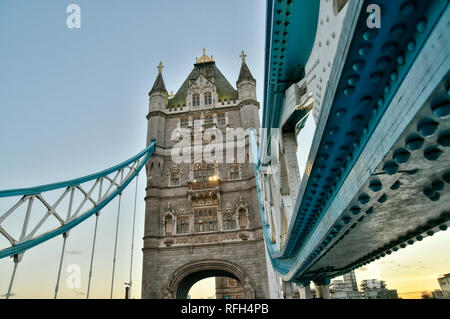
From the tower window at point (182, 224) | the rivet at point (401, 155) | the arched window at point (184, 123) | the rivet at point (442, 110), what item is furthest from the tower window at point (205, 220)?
the rivet at point (442, 110)

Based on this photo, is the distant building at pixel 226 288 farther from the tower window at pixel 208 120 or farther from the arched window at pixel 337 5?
the arched window at pixel 337 5

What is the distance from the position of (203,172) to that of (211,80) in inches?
390

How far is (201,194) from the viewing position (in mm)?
21516

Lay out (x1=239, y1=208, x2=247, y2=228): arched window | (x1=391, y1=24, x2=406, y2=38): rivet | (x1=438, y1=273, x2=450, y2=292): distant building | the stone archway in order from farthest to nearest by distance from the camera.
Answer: (x1=438, y1=273, x2=450, y2=292): distant building → (x1=239, y1=208, x2=247, y2=228): arched window → the stone archway → (x1=391, y1=24, x2=406, y2=38): rivet

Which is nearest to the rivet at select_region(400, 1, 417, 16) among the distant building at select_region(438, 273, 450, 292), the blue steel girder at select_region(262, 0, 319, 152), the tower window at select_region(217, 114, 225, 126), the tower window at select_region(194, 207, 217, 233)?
the blue steel girder at select_region(262, 0, 319, 152)

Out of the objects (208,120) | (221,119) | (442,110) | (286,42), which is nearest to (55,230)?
(286,42)

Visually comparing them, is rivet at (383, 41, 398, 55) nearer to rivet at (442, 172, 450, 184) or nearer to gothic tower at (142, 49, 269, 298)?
rivet at (442, 172, 450, 184)

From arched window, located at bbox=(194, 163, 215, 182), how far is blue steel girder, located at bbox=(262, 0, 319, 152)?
1639 cm

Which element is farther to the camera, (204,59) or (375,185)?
(204,59)

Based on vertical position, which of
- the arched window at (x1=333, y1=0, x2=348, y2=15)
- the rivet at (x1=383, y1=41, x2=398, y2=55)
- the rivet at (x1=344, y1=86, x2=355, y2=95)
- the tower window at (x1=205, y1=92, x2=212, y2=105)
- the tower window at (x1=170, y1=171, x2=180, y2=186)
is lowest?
the rivet at (x1=383, y1=41, x2=398, y2=55)

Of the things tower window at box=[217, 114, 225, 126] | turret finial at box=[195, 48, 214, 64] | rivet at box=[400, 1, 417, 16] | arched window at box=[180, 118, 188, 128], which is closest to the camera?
rivet at box=[400, 1, 417, 16]

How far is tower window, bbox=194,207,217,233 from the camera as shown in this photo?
20831 mm

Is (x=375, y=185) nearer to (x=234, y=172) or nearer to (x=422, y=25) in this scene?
(x=422, y=25)
